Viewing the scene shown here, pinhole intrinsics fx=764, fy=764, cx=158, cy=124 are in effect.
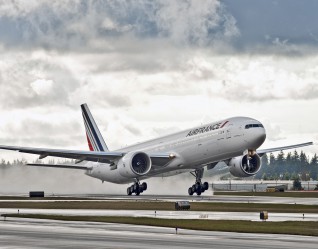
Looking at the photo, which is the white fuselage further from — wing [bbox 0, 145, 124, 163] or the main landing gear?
wing [bbox 0, 145, 124, 163]

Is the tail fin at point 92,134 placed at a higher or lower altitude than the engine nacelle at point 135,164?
higher

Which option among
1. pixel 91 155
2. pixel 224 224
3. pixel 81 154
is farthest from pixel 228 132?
pixel 224 224

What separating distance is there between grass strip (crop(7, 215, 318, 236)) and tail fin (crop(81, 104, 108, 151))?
66772 millimetres

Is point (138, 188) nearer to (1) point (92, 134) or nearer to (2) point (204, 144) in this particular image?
(2) point (204, 144)

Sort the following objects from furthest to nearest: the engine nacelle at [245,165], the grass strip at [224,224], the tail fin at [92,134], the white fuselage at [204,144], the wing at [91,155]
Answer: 1. the tail fin at [92,134]
2. the wing at [91,155]
3. the engine nacelle at [245,165]
4. the white fuselage at [204,144]
5. the grass strip at [224,224]

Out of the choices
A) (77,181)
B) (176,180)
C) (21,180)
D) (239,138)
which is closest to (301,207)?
(239,138)

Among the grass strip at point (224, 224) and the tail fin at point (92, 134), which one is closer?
the grass strip at point (224, 224)

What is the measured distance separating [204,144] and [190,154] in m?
3.37

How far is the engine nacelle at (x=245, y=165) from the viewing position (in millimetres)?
91938

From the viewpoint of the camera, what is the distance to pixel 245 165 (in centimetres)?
9206

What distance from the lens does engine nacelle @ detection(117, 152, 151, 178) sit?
298 ft

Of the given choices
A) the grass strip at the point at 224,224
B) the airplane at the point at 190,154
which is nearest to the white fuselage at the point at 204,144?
the airplane at the point at 190,154

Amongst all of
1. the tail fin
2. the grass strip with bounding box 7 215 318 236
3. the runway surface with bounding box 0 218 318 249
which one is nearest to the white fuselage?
the tail fin

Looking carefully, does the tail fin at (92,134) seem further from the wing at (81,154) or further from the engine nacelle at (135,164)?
the engine nacelle at (135,164)
